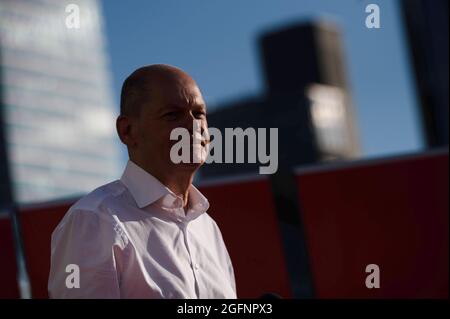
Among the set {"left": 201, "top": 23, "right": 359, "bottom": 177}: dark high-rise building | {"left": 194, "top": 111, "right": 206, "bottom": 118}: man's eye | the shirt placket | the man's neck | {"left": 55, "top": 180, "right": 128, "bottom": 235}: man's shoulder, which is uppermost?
{"left": 201, "top": 23, "right": 359, "bottom": 177}: dark high-rise building

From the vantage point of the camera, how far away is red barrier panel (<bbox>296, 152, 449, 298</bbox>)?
19.8 ft

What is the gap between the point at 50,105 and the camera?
147m


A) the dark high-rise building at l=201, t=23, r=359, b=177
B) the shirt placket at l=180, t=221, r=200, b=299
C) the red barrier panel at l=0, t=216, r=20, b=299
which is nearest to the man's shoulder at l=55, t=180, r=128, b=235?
the shirt placket at l=180, t=221, r=200, b=299

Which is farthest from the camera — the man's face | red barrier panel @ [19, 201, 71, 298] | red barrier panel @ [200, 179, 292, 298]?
red barrier panel @ [19, 201, 71, 298]

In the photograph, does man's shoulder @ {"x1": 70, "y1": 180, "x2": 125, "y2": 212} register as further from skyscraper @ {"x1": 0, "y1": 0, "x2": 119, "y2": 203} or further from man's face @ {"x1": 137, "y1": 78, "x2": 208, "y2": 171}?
skyscraper @ {"x1": 0, "y1": 0, "x2": 119, "y2": 203}

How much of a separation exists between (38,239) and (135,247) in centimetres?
447

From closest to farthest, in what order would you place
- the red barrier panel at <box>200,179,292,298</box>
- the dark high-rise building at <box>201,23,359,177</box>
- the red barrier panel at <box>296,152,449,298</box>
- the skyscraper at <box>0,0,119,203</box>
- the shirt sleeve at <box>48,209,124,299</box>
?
the shirt sleeve at <box>48,209,124,299</box> < the red barrier panel at <box>296,152,449,298</box> < the red barrier panel at <box>200,179,292,298</box> < the dark high-rise building at <box>201,23,359,177</box> < the skyscraper at <box>0,0,119,203</box>

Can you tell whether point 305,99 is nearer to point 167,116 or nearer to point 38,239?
point 38,239

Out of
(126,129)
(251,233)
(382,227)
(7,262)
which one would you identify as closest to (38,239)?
(7,262)

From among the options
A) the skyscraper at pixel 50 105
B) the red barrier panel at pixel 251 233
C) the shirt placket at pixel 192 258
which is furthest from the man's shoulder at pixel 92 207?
the skyscraper at pixel 50 105

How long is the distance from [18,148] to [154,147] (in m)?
138

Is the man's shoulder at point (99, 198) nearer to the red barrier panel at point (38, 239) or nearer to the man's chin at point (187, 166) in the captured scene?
the man's chin at point (187, 166)

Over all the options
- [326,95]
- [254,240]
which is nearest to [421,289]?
[254,240]

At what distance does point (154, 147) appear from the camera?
232 centimetres
